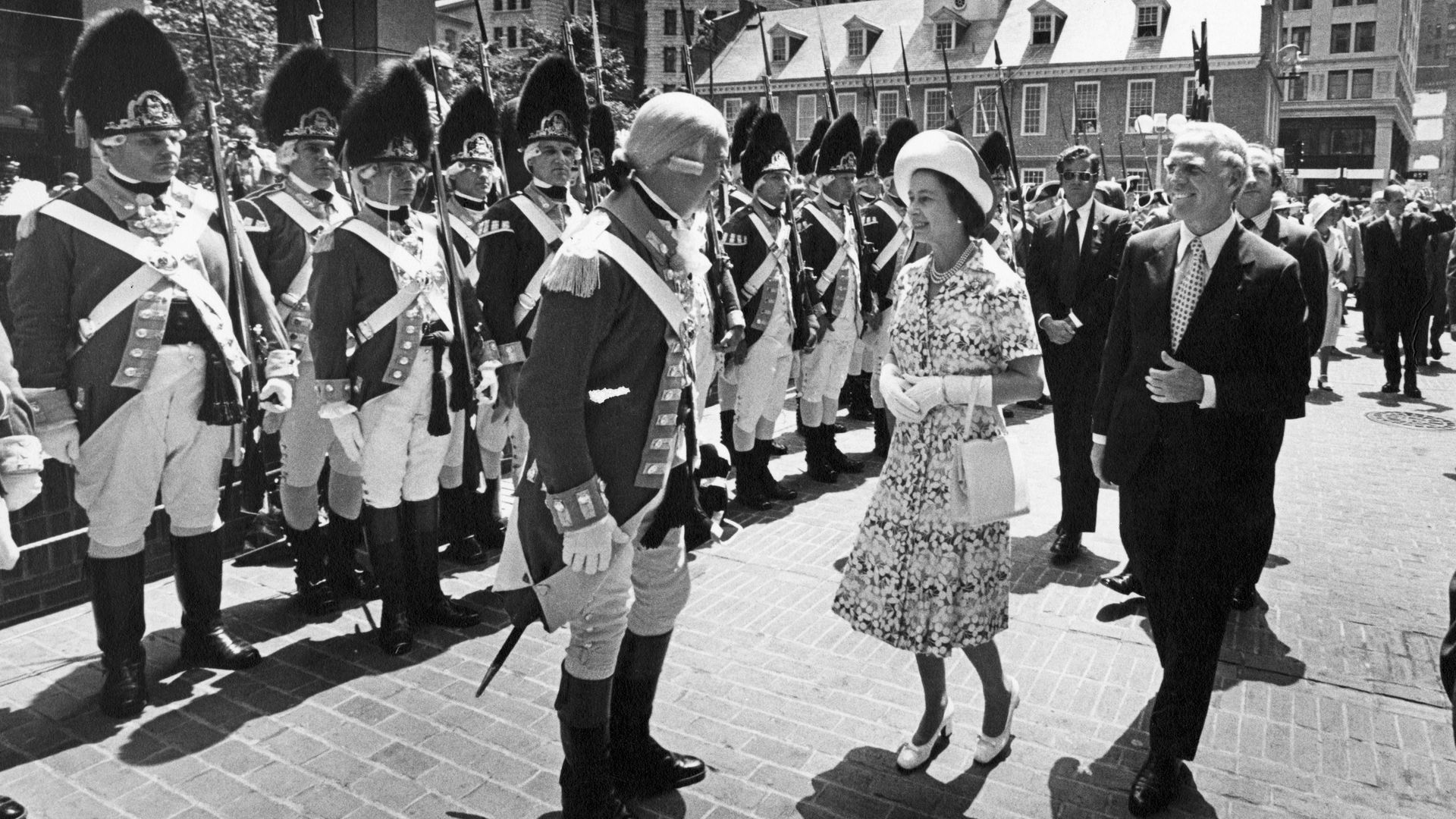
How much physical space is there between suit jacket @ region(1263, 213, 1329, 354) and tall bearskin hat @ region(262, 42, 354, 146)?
531 centimetres

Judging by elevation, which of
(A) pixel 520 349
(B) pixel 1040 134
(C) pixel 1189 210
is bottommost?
(A) pixel 520 349

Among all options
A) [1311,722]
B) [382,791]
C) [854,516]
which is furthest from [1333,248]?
[382,791]

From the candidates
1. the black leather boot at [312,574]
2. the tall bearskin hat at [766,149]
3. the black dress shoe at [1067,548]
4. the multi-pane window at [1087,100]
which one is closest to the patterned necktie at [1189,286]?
the black dress shoe at [1067,548]

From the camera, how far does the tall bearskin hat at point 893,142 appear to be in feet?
34.3

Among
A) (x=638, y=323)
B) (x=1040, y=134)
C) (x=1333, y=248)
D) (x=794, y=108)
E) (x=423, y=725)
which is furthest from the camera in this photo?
(x=794, y=108)

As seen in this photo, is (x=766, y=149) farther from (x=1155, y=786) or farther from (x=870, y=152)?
(x=1155, y=786)

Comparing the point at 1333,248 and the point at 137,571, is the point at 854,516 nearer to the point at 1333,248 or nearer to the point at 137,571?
the point at 137,571

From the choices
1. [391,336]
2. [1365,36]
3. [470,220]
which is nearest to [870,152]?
[470,220]

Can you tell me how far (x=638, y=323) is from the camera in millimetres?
3232

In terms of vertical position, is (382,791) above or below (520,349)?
below

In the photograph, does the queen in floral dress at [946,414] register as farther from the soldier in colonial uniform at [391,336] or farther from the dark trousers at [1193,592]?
the soldier in colonial uniform at [391,336]

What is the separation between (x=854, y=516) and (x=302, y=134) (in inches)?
165

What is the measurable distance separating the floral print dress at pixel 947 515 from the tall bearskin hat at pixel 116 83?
3258mm

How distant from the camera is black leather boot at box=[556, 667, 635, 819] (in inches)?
133
